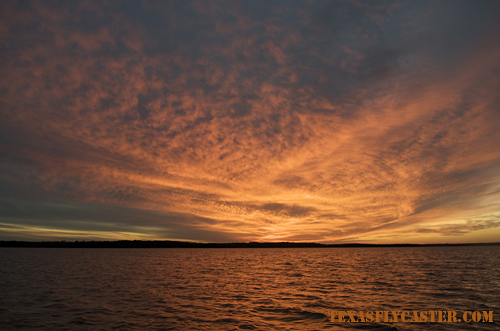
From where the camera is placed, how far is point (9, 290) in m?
29.0

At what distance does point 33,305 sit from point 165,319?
12.7 metres

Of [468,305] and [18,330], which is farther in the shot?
[468,305]

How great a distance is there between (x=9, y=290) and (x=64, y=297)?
28.4 ft

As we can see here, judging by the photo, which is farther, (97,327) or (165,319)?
(165,319)

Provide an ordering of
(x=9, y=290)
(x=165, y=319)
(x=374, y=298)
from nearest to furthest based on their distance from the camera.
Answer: (x=165, y=319), (x=374, y=298), (x=9, y=290)

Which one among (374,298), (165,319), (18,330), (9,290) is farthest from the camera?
(9,290)

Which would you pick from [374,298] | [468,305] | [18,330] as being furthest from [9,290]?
[468,305]

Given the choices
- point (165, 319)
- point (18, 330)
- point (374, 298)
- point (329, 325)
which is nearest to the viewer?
point (18, 330)

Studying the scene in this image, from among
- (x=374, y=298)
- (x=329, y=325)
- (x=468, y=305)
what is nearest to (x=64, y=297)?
(x=329, y=325)

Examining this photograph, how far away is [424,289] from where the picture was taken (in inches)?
1160

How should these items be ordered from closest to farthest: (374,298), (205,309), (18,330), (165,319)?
(18,330) → (165,319) → (205,309) → (374,298)

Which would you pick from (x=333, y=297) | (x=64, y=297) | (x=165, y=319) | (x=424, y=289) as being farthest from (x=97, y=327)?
(x=424, y=289)

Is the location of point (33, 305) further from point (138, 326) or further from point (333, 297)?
point (333, 297)

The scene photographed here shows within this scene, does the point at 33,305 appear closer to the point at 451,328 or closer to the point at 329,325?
the point at 329,325
